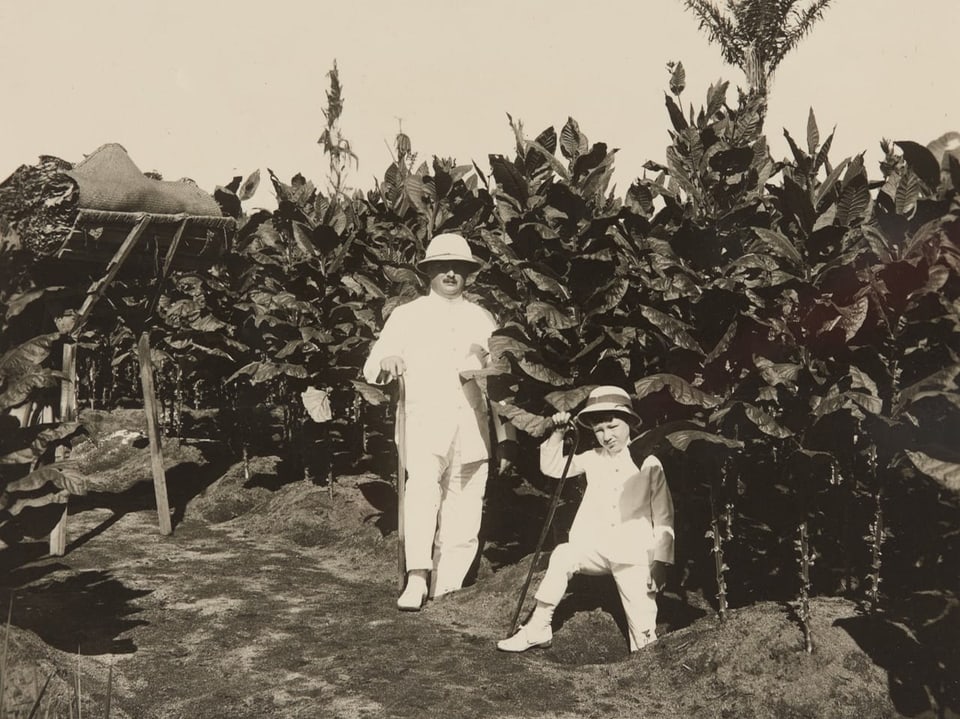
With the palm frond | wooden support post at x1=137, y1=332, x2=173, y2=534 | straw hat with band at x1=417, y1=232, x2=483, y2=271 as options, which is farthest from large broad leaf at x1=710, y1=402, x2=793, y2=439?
the palm frond

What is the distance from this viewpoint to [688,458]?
5844 millimetres

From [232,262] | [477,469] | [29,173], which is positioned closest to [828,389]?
[477,469]

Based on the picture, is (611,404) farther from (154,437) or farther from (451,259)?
(154,437)

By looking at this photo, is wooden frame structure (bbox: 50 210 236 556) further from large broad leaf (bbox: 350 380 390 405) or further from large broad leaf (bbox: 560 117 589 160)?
large broad leaf (bbox: 560 117 589 160)

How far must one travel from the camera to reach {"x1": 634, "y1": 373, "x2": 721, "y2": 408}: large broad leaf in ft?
16.6

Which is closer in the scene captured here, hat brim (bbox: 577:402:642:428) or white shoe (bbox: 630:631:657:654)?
white shoe (bbox: 630:631:657:654)

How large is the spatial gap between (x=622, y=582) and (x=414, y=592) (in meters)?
1.61

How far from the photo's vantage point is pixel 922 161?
14.5 ft

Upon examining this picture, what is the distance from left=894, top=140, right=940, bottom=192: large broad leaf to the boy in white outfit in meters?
1.84

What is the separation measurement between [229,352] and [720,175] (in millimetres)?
6938

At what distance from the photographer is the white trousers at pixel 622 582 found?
5133mm

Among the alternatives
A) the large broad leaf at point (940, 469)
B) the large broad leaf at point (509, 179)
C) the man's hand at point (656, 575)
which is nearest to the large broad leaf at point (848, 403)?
the large broad leaf at point (940, 469)

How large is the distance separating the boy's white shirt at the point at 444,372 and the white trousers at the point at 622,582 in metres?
1.41

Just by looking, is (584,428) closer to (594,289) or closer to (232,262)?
(594,289)
